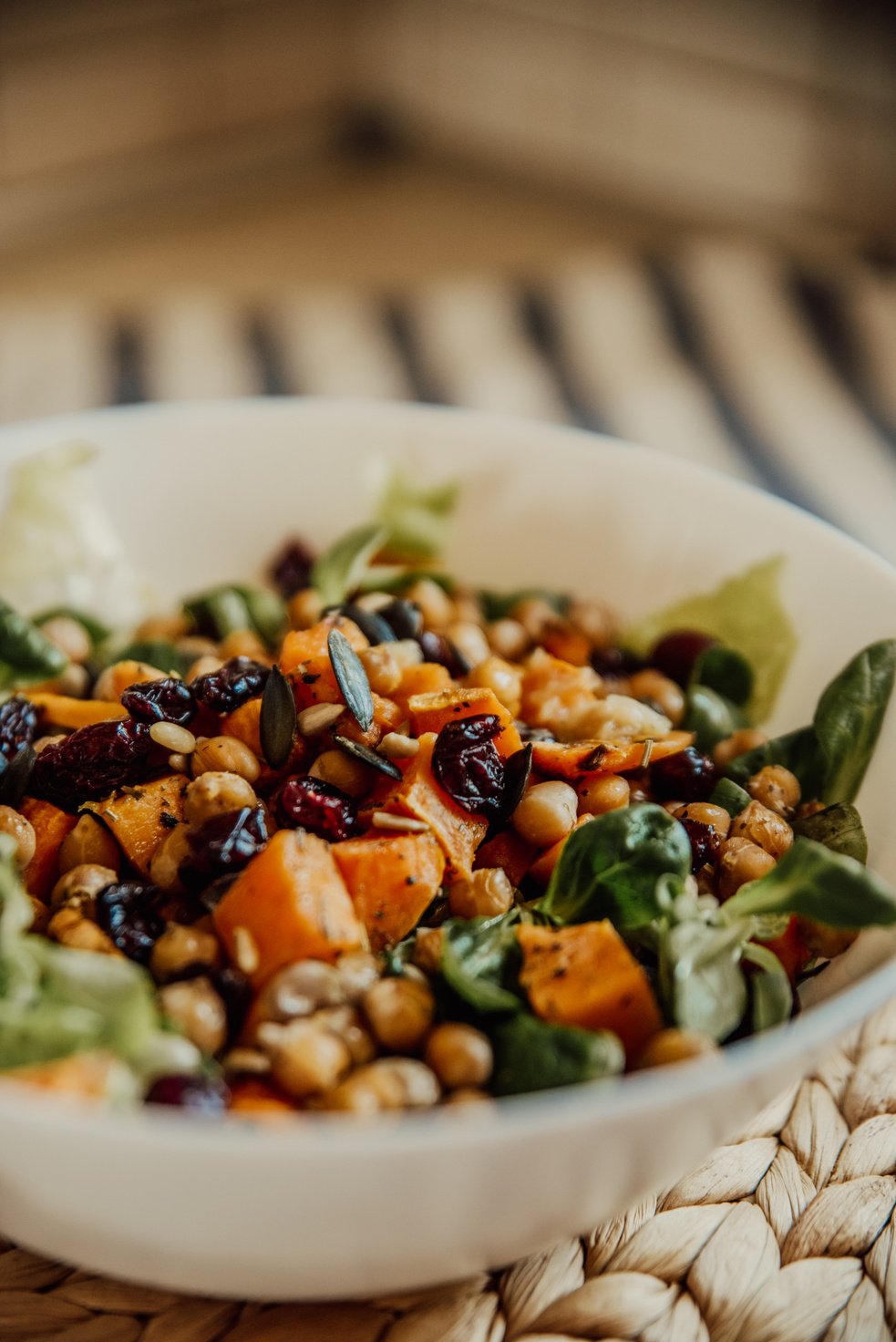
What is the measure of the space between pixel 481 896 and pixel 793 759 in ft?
2.12

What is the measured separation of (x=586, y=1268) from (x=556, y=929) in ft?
1.33

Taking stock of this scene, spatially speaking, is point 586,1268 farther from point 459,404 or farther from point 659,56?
point 659,56

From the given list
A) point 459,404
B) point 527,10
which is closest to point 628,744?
point 459,404

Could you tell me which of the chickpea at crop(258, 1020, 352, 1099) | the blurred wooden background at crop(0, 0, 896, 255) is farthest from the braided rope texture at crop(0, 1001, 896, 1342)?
the blurred wooden background at crop(0, 0, 896, 255)

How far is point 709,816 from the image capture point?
1.87 metres

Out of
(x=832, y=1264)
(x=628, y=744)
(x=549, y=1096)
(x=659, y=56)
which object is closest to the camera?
(x=549, y=1096)

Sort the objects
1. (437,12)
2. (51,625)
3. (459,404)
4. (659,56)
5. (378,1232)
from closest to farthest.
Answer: (378,1232)
(51,625)
(459,404)
(659,56)
(437,12)

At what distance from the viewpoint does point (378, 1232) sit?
1228 mm

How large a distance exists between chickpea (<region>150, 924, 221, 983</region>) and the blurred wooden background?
465 cm

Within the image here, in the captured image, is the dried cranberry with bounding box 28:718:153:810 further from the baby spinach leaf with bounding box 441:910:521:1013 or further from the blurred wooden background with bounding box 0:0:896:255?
the blurred wooden background with bounding box 0:0:896:255

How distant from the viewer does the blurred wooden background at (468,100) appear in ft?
17.2

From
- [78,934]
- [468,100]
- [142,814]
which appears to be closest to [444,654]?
[142,814]

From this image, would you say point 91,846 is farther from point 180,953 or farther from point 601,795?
point 601,795

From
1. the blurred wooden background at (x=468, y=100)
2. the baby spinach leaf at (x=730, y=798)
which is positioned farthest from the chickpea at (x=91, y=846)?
the blurred wooden background at (x=468, y=100)
